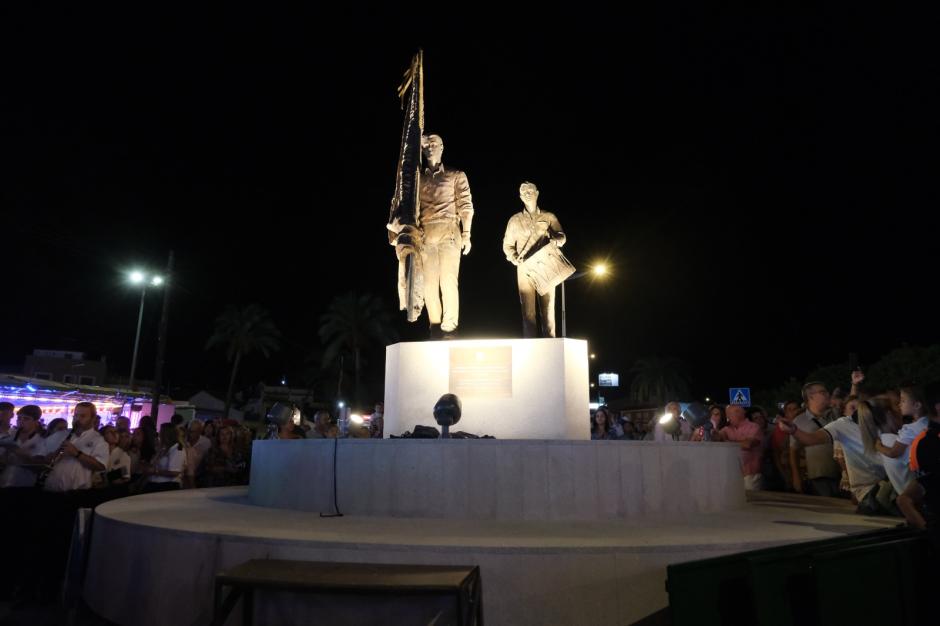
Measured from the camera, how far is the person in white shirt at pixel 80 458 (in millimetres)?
6688

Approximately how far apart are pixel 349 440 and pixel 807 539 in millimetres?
4166

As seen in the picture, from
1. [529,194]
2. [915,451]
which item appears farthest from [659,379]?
[915,451]

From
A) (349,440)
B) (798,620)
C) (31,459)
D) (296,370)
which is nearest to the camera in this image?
(798,620)

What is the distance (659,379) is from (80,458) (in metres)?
57.0

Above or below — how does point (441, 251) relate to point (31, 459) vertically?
above

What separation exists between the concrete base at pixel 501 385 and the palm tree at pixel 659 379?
2064 inches

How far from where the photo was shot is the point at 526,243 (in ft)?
29.3

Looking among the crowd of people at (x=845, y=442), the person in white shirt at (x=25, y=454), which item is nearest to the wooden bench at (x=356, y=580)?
the crowd of people at (x=845, y=442)

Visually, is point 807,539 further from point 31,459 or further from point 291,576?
point 31,459

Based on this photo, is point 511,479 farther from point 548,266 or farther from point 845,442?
point 548,266

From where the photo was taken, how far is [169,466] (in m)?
8.93

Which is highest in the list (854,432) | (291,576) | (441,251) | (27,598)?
(441,251)

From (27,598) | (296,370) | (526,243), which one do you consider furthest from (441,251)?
(296,370)

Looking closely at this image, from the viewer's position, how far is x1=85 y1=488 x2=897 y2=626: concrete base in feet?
12.9
